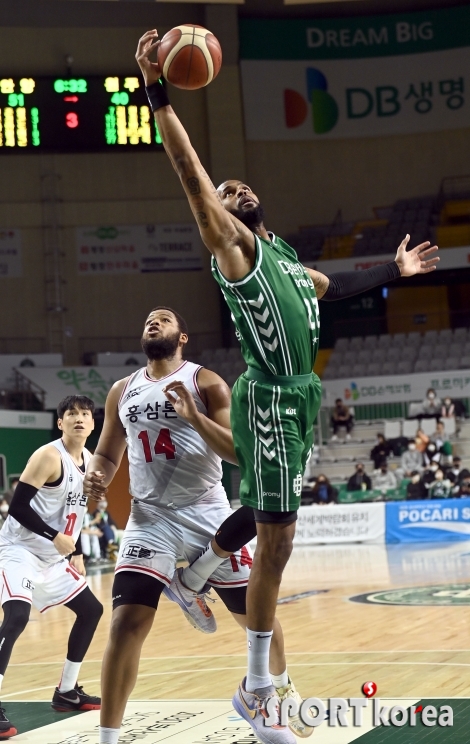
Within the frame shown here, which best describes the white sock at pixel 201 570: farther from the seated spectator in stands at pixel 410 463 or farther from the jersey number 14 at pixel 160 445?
the seated spectator in stands at pixel 410 463

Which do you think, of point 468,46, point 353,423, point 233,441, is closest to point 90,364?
point 353,423

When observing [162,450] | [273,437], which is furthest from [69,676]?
[273,437]

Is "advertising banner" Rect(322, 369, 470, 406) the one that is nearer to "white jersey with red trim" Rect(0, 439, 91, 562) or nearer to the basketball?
"white jersey with red trim" Rect(0, 439, 91, 562)

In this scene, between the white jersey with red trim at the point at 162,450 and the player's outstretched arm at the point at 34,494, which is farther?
the player's outstretched arm at the point at 34,494

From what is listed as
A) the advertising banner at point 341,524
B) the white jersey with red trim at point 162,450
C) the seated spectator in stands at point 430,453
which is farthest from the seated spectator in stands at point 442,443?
the white jersey with red trim at point 162,450

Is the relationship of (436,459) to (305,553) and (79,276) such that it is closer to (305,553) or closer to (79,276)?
(305,553)

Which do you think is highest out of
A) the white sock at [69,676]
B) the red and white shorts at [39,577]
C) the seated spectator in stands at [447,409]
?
the seated spectator in stands at [447,409]

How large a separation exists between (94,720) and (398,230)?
2353 centimetres

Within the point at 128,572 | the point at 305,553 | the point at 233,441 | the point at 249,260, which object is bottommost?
the point at 305,553

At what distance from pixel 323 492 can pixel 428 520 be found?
2.55 metres

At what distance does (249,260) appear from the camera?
4047mm

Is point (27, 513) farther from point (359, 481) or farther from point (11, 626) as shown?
point (359, 481)

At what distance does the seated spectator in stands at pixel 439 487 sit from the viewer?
2041cm

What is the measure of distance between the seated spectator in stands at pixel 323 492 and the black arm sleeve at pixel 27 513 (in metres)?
15.2
